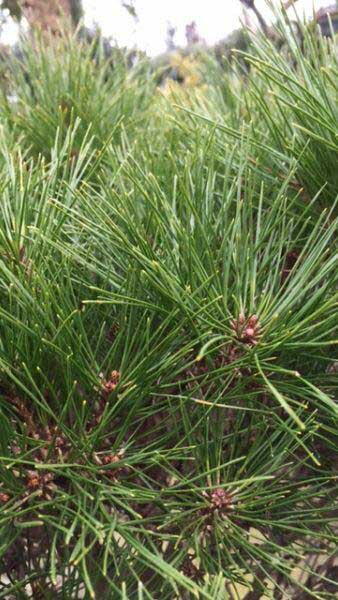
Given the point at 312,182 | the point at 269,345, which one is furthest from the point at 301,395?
the point at 312,182

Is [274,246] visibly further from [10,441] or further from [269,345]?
[10,441]

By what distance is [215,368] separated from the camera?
17.2 inches

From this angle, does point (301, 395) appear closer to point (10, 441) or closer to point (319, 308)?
point (319, 308)

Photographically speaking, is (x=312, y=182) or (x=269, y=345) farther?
(x=312, y=182)

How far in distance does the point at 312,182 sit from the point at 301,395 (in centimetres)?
16

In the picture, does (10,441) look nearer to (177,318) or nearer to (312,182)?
(177,318)

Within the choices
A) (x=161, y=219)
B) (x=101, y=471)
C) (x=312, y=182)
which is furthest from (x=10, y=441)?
(x=312, y=182)

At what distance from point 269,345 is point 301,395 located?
45 millimetres

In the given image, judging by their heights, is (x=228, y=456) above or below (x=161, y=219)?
below

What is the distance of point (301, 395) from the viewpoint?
42 centimetres

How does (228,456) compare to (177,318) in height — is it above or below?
below

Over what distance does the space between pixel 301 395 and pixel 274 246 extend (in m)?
0.10

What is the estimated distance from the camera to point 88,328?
0.46 meters

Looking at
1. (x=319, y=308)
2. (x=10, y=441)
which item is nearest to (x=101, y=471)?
(x=10, y=441)
